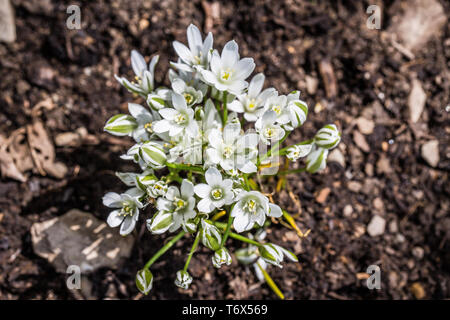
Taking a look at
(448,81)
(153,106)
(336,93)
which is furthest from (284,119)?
(448,81)

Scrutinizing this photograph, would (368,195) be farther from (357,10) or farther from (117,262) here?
(117,262)

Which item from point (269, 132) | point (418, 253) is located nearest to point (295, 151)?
point (269, 132)

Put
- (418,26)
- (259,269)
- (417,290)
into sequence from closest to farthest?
(259,269)
(417,290)
(418,26)

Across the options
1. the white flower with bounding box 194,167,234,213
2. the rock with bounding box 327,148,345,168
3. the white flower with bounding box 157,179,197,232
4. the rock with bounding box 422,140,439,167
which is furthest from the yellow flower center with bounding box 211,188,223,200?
the rock with bounding box 422,140,439,167

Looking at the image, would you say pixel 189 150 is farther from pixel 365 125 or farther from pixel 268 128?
pixel 365 125

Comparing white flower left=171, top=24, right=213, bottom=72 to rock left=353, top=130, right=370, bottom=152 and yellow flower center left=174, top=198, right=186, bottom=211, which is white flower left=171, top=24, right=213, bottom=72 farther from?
rock left=353, top=130, right=370, bottom=152

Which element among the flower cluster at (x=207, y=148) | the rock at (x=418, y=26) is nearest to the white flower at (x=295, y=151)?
the flower cluster at (x=207, y=148)
